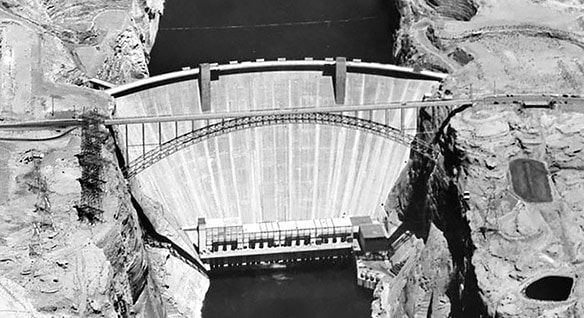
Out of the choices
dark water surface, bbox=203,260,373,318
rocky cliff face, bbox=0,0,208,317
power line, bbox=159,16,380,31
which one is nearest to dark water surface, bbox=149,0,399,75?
power line, bbox=159,16,380,31

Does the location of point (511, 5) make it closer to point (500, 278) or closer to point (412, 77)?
point (412, 77)

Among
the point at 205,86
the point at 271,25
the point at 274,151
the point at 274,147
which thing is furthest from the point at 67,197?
the point at 271,25

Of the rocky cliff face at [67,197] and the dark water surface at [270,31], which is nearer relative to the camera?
the rocky cliff face at [67,197]

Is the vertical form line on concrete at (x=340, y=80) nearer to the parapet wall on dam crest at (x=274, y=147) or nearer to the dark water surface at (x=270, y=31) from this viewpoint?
the parapet wall on dam crest at (x=274, y=147)

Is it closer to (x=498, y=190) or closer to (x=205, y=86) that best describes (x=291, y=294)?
(x=205, y=86)

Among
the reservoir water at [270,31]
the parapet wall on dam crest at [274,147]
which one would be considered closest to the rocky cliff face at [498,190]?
the parapet wall on dam crest at [274,147]
